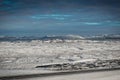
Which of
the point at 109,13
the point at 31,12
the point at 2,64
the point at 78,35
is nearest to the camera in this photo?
the point at 2,64

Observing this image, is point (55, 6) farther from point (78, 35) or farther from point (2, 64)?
point (2, 64)

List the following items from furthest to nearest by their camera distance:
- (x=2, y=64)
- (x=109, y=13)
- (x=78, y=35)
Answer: (x=109, y=13) < (x=78, y=35) < (x=2, y=64)

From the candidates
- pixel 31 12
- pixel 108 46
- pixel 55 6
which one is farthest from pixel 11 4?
pixel 108 46

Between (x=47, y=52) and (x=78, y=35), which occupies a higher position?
(x=78, y=35)

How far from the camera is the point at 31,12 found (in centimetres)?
421

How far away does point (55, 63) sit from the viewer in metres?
4.31

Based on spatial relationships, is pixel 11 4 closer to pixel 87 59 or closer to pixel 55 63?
pixel 55 63

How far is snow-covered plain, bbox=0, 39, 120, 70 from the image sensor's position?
4.05m

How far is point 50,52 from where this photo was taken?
436 centimetres

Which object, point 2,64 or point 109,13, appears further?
point 109,13

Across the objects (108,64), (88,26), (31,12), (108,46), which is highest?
(31,12)

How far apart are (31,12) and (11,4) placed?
0.40 metres

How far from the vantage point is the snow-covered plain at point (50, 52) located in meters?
4.05

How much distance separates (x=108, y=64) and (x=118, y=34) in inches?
27.3
